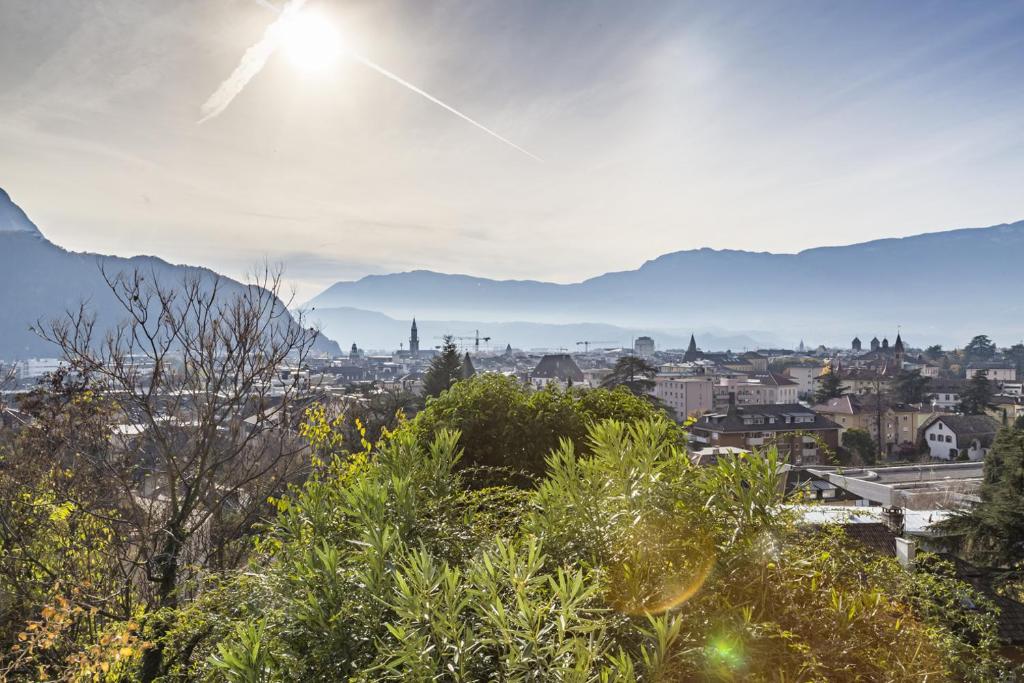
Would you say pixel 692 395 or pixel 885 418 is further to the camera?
pixel 692 395

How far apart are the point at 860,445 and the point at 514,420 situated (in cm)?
3748

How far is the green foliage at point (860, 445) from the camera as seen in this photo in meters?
35.4

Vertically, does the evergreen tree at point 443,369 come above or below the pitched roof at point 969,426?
above

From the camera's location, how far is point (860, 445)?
117ft

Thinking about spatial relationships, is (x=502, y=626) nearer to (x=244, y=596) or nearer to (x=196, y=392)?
(x=244, y=596)

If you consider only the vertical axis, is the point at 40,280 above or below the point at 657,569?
above

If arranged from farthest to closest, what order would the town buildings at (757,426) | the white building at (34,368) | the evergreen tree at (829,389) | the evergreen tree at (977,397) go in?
the evergreen tree at (829,389), the evergreen tree at (977,397), the town buildings at (757,426), the white building at (34,368)

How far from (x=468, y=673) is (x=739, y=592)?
94 cm

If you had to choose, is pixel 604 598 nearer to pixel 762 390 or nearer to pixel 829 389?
A: pixel 829 389

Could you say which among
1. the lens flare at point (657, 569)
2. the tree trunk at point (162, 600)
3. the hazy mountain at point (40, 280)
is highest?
the hazy mountain at point (40, 280)

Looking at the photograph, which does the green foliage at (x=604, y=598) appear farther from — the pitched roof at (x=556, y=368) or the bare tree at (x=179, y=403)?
the pitched roof at (x=556, y=368)

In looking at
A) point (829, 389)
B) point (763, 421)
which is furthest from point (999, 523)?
point (829, 389)

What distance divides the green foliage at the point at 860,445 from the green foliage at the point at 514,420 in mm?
35910

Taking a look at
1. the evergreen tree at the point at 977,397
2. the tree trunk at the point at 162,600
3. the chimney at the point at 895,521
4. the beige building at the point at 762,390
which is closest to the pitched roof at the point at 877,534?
the chimney at the point at 895,521
